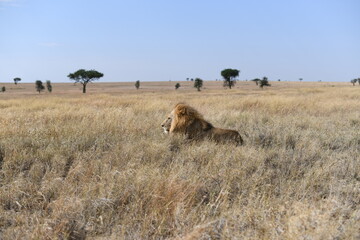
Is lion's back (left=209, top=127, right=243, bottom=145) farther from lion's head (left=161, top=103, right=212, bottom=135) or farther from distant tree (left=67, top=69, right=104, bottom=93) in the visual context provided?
distant tree (left=67, top=69, right=104, bottom=93)

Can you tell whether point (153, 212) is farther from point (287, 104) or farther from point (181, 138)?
point (287, 104)

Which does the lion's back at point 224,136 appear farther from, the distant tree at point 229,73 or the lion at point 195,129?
the distant tree at point 229,73

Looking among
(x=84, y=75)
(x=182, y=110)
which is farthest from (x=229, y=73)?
Answer: (x=182, y=110)

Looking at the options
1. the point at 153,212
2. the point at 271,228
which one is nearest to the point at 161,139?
the point at 153,212

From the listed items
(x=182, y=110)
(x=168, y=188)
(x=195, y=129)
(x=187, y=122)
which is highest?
(x=182, y=110)

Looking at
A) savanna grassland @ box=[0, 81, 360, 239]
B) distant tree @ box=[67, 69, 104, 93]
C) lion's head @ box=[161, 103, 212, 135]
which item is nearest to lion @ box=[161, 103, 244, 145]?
lion's head @ box=[161, 103, 212, 135]

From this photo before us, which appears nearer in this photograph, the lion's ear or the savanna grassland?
the savanna grassland

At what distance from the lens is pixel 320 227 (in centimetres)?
276

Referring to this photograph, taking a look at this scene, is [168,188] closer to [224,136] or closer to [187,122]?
[224,136]

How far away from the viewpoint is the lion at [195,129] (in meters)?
6.30

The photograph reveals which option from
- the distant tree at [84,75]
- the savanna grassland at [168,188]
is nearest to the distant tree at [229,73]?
the distant tree at [84,75]

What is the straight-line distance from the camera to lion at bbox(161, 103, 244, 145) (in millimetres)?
6301

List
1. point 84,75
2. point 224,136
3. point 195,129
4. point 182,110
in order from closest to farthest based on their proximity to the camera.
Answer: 1. point 224,136
2. point 195,129
3. point 182,110
4. point 84,75

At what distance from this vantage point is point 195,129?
6.58m
